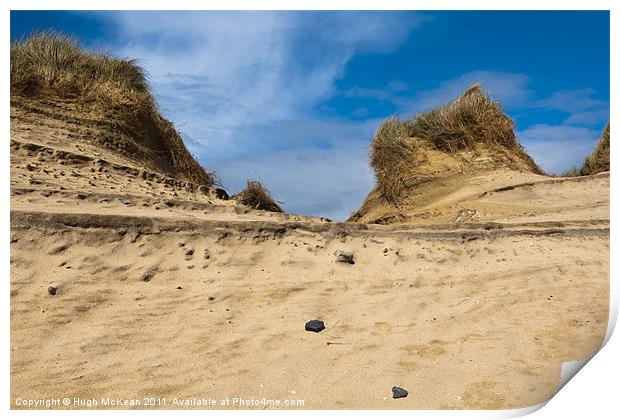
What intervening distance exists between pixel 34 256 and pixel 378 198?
7.26m

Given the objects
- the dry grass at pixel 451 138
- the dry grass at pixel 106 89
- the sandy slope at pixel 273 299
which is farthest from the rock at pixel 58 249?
the dry grass at pixel 451 138

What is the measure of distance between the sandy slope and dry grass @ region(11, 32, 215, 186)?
1.28 m

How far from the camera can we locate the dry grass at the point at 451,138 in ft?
32.3

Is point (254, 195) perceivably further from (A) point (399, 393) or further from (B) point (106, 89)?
(A) point (399, 393)

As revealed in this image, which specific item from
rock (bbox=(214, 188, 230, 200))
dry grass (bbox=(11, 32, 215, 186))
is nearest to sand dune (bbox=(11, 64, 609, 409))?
rock (bbox=(214, 188, 230, 200))

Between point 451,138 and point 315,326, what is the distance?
23.3 feet

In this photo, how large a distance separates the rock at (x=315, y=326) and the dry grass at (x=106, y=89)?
14.5ft

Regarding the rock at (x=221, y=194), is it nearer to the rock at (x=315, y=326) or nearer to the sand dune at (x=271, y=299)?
the sand dune at (x=271, y=299)

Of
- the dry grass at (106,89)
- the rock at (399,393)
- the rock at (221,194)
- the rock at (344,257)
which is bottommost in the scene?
the rock at (399,393)

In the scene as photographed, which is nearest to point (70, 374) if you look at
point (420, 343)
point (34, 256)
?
point (34, 256)

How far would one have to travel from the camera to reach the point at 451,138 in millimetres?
9977

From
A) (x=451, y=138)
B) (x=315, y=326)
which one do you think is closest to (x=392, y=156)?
(x=451, y=138)

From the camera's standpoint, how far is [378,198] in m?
10.5

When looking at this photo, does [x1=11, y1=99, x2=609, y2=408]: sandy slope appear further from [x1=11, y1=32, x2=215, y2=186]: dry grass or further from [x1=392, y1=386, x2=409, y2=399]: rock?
[x1=11, y1=32, x2=215, y2=186]: dry grass
